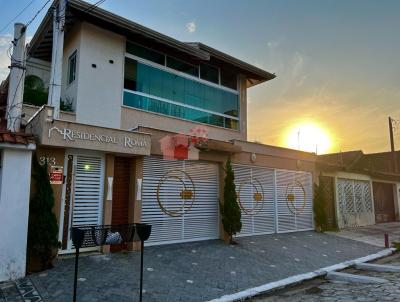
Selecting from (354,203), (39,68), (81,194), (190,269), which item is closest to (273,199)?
(190,269)

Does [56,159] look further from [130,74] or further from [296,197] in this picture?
[296,197]

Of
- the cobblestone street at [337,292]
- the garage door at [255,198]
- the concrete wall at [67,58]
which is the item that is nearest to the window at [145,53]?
the concrete wall at [67,58]

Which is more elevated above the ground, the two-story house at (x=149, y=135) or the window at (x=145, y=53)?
the window at (x=145, y=53)

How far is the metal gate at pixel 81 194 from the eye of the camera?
28.1 ft

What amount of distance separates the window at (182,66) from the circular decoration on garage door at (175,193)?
15.5 feet

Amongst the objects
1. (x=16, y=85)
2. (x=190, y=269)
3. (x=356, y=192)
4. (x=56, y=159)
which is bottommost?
(x=190, y=269)

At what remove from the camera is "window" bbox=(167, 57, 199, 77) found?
43.4 ft

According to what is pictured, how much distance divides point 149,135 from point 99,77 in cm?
312

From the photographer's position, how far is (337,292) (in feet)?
23.4

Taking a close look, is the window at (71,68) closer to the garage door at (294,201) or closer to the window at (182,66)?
the window at (182,66)

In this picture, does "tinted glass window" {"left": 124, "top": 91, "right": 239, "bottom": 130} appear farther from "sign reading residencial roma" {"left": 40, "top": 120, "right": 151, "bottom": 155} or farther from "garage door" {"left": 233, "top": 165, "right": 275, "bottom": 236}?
"sign reading residencial roma" {"left": 40, "top": 120, "right": 151, "bottom": 155}

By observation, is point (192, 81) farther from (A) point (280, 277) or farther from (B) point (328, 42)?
(A) point (280, 277)

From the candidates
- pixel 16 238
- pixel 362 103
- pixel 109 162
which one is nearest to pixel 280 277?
pixel 109 162

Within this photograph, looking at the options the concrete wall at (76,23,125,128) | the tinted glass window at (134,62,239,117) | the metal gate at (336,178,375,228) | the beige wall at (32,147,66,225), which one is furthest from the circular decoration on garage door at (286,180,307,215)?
the beige wall at (32,147,66,225)
